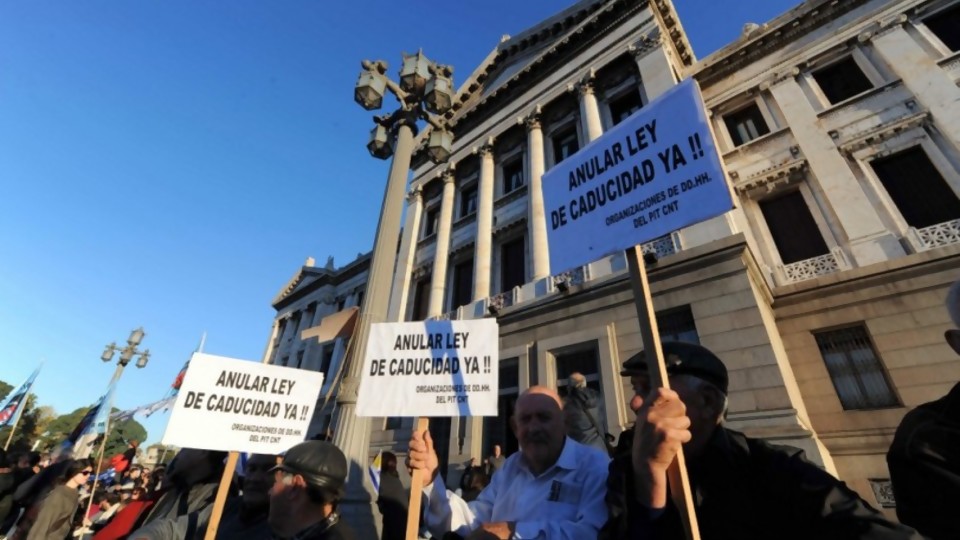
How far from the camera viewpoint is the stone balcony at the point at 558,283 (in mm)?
10398

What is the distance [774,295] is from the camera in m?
9.90

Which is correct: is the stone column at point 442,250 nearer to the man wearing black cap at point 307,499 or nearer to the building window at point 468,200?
the building window at point 468,200

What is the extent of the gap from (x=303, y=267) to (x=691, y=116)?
111ft

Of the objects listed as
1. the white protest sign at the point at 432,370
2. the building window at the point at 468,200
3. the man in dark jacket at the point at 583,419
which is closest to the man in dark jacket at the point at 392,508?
the white protest sign at the point at 432,370

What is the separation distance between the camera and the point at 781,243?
10609 mm

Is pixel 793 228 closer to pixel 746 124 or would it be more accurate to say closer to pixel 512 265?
pixel 746 124

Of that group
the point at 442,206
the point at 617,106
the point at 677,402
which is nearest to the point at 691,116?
the point at 677,402

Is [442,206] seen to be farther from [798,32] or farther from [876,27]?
[876,27]

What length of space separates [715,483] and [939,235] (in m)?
11.2

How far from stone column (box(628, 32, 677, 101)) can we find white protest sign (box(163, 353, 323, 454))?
41.2 ft

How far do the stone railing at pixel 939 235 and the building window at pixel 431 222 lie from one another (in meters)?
15.5

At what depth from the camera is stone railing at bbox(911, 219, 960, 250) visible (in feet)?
27.4

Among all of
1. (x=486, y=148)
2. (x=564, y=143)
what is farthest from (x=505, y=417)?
(x=486, y=148)

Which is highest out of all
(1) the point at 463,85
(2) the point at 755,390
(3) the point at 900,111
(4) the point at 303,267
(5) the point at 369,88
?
(1) the point at 463,85
